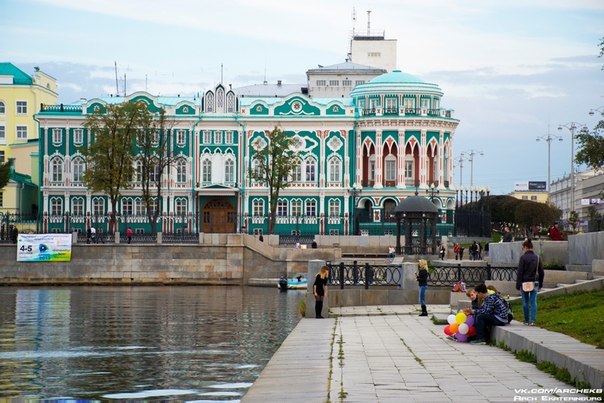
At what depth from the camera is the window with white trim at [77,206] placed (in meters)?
115

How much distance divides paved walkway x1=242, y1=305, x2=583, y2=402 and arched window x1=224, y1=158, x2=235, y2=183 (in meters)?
84.1

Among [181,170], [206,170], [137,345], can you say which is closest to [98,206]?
[181,170]

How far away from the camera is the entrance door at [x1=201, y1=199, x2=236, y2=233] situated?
117 m

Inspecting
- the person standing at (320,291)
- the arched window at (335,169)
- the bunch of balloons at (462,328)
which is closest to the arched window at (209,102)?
the arched window at (335,169)

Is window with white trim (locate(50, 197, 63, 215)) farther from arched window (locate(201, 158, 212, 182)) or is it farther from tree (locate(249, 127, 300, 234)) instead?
tree (locate(249, 127, 300, 234))

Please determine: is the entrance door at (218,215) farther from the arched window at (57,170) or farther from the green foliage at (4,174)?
the green foliage at (4,174)

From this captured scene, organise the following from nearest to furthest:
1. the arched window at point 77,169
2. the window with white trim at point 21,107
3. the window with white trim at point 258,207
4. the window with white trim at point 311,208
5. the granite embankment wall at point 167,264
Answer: the granite embankment wall at point 167,264, the window with white trim at point 311,208, the arched window at point 77,169, the window with white trim at point 258,207, the window with white trim at point 21,107

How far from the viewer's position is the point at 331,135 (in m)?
117

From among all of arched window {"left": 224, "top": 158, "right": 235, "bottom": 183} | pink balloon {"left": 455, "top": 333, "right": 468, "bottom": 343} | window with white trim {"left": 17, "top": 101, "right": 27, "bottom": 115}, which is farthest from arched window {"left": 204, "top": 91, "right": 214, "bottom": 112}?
pink balloon {"left": 455, "top": 333, "right": 468, "bottom": 343}

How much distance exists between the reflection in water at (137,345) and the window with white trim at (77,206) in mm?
50227

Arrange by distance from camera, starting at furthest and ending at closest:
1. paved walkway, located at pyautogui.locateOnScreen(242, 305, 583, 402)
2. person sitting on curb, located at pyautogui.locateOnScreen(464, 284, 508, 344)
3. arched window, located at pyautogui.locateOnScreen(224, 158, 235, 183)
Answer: arched window, located at pyautogui.locateOnScreen(224, 158, 235, 183), person sitting on curb, located at pyautogui.locateOnScreen(464, 284, 508, 344), paved walkway, located at pyautogui.locateOnScreen(242, 305, 583, 402)

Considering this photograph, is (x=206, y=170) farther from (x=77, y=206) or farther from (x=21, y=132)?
(x=21, y=132)

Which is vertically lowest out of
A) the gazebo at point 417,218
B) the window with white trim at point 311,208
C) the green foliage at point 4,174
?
the gazebo at point 417,218

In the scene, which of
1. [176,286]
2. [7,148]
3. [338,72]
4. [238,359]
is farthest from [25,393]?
[338,72]
